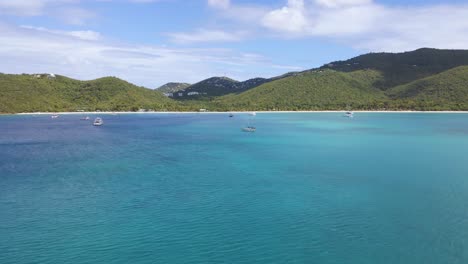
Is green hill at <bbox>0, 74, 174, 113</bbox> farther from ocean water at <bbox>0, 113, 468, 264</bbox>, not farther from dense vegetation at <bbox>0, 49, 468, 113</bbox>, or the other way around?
ocean water at <bbox>0, 113, 468, 264</bbox>

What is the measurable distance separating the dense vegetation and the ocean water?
92505 millimetres

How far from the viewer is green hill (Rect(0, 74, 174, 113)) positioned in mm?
123500

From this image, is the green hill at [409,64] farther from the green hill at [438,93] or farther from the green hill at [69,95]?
the green hill at [69,95]

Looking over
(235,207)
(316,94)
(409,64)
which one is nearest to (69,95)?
(316,94)

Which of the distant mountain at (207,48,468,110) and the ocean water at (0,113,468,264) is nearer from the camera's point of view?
the ocean water at (0,113,468,264)

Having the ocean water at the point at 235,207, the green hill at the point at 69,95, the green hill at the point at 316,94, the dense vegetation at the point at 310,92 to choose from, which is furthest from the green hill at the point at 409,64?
the ocean water at the point at 235,207

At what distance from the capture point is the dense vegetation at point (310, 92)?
12650cm

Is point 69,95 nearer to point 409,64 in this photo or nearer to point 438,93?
point 438,93

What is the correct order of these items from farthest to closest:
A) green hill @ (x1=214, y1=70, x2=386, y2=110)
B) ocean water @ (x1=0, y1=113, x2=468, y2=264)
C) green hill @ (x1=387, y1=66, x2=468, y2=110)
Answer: green hill @ (x1=214, y1=70, x2=386, y2=110), green hill @ (x1=387, y1=66, x2=468, y2=110), ocean water @ (x1=0, y1=113, x2=468, y2=264)

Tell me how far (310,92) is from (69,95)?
84.9 metres

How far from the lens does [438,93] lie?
129625 mm

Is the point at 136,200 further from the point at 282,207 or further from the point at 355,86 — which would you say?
the point at 355,86

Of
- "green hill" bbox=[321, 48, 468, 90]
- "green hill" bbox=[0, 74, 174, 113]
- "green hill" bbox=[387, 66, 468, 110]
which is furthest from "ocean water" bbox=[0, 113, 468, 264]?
"green hill" bbox=[321, 48, 468, 90]

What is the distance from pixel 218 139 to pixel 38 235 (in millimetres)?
40171
